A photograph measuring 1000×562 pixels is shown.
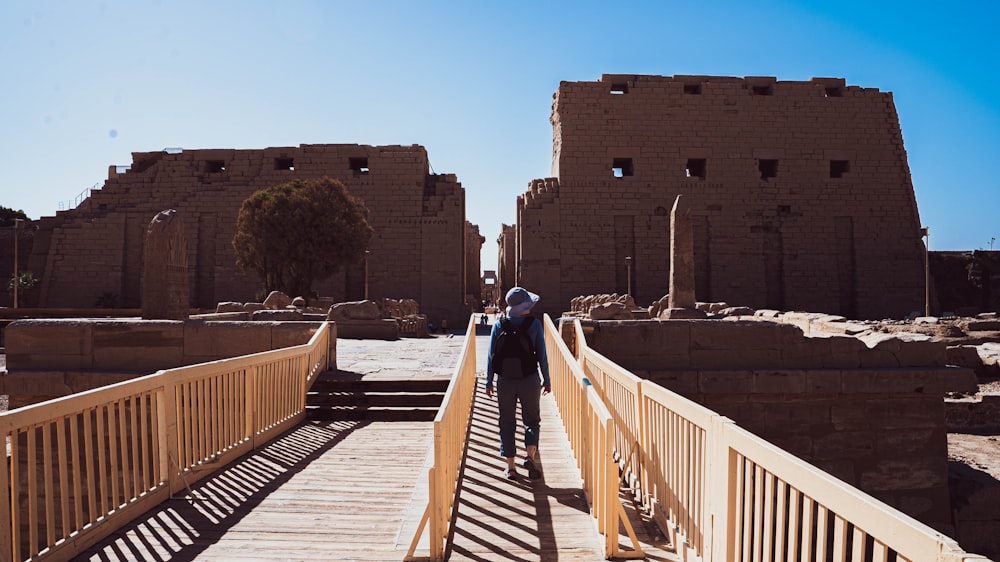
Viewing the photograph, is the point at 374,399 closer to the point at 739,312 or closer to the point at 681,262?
the point at 681,262

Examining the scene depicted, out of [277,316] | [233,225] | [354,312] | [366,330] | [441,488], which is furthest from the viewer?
[233,225]

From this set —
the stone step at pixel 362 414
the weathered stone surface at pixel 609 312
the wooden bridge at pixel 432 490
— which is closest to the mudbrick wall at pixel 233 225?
the weathered stone surface at pixel 609 312

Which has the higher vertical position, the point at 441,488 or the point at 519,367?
the point at 519,367

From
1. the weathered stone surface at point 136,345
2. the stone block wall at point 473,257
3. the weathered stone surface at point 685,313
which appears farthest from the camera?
the stone block wall at point 473,257

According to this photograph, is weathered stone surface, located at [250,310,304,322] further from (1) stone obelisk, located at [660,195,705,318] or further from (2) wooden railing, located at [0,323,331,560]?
(1) stone obelisk, located at [660,195,705,318]

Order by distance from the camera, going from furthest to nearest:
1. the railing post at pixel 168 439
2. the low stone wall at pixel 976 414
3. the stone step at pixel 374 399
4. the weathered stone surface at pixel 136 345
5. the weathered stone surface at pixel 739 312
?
the weathered stone surface at pixel 739 312, the low stone wall at pixel 976 414, the weathered stone surface at pixel 136 345, the stone step at pixel 374 399, the railing post at pixel 168 439

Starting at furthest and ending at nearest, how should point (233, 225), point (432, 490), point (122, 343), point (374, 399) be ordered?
1. point (233, 225)
2. point (122, 343)
3. point (374, 399)
4. point (432, 490)

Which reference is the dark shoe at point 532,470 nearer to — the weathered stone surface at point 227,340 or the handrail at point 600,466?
the handrail at point 600,466

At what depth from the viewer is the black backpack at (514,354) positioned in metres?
5.39

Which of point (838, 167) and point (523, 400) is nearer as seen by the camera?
point (523, 400)

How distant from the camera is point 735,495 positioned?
122 inches

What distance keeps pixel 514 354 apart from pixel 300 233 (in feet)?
64.1

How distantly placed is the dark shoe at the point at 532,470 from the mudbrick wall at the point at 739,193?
2010 centimetres

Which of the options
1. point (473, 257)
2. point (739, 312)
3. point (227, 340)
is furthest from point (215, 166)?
point (739, 312)
